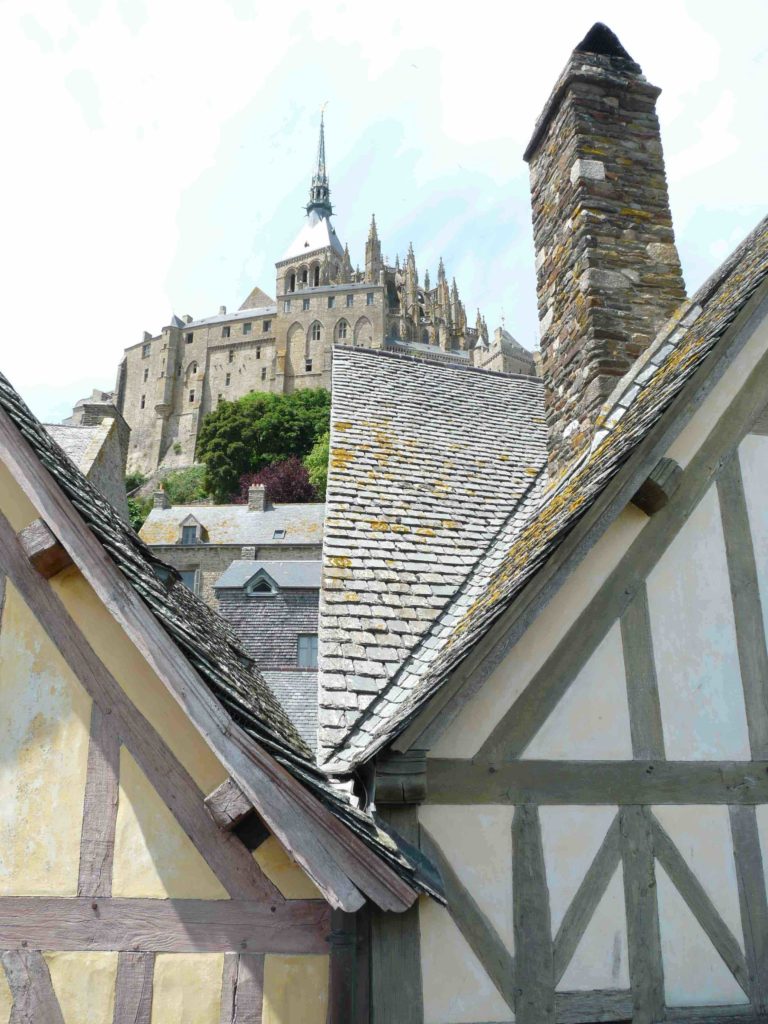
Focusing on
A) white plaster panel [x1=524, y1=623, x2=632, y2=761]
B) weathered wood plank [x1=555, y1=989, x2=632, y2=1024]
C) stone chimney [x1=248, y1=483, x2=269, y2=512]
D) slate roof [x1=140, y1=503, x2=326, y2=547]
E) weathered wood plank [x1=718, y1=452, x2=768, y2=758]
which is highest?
stone chimney [x1=248, y1=483, x2=269, y2=512]

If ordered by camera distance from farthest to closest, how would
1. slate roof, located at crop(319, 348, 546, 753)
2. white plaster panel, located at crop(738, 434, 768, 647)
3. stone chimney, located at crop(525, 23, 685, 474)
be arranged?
stone chimney, located at crop(525, 23, 685, 474)
slate roof, located at crop(319, 348, 546, 753)
white plaster panel, located at crop(738, 434, 768, 647)

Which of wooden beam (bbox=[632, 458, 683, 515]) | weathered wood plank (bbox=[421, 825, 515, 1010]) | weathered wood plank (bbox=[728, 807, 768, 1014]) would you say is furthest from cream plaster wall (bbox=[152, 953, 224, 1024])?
wooden beam (bbox=[632, 458, 683, 515])

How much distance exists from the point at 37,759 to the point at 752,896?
10.9ft

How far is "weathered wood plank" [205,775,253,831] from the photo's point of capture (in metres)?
3.55

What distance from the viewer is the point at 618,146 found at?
6645mm

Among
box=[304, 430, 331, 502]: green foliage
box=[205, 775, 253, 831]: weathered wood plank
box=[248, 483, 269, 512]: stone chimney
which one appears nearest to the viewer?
box=[205, 775, 253, 831]: weathered wood plank

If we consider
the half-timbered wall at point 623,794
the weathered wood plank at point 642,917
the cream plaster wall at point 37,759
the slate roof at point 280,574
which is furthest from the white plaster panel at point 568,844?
the slate roof at point 280,574

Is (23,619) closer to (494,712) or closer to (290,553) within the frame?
(494,712)

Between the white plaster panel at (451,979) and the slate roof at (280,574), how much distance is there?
3002cm

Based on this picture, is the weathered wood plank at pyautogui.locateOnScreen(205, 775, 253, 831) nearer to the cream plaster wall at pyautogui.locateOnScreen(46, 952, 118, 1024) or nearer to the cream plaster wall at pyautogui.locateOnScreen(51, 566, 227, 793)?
the cream plaster wall at pyautogui.locateOnScreen(51, 566, 227, 793)

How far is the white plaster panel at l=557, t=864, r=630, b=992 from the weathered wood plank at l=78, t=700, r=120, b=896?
2.06m

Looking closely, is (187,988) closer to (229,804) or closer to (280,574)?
(229,804)

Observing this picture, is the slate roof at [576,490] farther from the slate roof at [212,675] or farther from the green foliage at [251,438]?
the green foliage at [251,438]

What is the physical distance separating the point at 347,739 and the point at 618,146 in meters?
4.83
